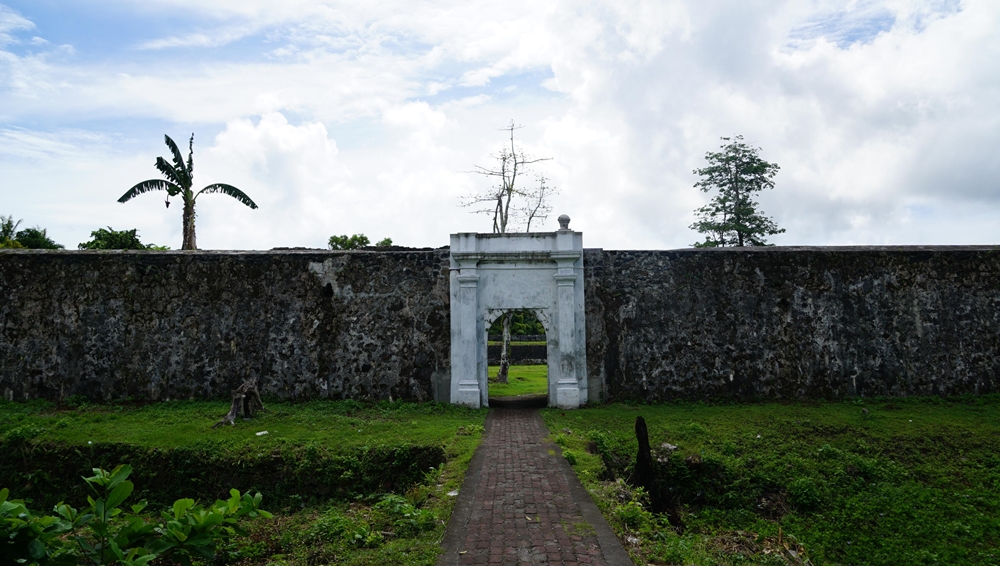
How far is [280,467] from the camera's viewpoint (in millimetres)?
7660

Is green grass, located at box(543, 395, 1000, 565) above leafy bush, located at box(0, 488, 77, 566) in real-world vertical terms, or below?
below

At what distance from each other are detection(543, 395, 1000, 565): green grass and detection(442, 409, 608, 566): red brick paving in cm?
35

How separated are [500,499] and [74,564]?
4.31m

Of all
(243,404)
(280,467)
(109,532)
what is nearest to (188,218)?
(243,404)

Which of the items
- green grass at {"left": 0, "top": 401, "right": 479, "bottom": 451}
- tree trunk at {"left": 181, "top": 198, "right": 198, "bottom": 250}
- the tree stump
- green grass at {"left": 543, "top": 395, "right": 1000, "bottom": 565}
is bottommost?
green grass at {"left": 543, "top": 395, "right": 1000, "bottom": 565}

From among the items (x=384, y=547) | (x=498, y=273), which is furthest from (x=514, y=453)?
(x=498, y=273)

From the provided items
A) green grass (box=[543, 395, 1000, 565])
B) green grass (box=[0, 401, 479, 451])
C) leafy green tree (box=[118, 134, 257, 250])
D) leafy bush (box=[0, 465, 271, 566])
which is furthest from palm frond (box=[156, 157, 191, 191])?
leafy bush (box=[0, 465, 271, 566])

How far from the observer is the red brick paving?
430cm

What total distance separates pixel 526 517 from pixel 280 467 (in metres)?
3.95

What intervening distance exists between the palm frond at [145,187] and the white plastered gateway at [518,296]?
8.38 m

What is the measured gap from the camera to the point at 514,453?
7.69 metres

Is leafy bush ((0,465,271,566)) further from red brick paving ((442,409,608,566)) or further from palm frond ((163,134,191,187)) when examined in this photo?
palm frond ((163,134,191,187))

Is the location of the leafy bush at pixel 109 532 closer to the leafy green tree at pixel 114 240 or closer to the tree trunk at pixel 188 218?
the tree trunk at pixel 188 218

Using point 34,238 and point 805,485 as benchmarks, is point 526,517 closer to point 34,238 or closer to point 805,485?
point 805,485
